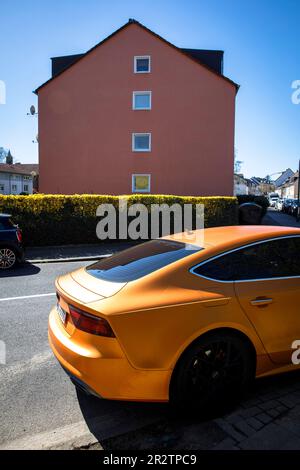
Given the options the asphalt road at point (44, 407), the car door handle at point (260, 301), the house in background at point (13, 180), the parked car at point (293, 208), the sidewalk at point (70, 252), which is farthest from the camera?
the house in background at point (13, 180)

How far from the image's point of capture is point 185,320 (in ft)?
9.20

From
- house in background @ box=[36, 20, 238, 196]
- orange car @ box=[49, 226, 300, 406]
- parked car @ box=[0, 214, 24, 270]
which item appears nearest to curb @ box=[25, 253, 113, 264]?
parked car @ box=[0, 214, 24, 270]

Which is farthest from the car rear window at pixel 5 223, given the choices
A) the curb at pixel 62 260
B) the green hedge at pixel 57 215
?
the green hedge at pixel 57 215

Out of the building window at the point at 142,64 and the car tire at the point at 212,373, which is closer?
the car tire at the point at 212,373

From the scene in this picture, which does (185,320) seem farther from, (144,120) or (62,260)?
(144,120)

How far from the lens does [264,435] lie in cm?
267

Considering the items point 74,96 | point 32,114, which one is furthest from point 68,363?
point 32,114

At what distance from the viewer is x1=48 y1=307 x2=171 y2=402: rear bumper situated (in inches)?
105

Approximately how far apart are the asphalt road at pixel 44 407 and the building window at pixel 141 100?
20014mm

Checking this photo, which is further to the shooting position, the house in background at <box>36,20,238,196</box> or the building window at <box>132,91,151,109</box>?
the building window at <box>132,91,151,109</box>

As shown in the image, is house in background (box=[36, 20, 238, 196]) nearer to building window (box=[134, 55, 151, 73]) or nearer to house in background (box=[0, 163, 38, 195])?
building window (box=[134, 55, 151, 73])

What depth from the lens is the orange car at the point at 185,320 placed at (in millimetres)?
2709

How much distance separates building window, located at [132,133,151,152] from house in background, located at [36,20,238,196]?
6 centimetres

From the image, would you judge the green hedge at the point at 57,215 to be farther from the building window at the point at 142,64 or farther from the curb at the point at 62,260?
the building window at the point at 142,64
